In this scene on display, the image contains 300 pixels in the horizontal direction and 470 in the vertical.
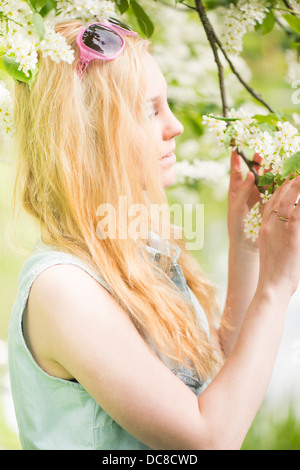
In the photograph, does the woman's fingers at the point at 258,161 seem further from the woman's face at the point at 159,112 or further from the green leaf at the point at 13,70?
the green leaf at the point at 13,70

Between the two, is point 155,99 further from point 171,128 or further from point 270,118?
point 270,118

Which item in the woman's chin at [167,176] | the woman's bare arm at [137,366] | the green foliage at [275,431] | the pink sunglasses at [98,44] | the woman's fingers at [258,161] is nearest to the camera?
the woman's bare arm at [137,366]

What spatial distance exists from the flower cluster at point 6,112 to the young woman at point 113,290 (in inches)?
1.1

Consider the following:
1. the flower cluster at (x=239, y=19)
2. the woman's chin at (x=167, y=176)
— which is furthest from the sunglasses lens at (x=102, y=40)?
the flower cluster at (x=239, y=19)

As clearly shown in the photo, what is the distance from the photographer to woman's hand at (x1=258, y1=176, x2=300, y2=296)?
26.4 inches

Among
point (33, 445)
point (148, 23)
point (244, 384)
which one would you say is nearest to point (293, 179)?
point (244, 384)

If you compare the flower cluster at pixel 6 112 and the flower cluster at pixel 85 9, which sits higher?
the flower cluster at pixel 85 9

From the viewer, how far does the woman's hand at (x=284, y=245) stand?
67 centimetres

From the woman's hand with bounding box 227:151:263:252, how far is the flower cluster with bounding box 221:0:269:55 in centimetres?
22

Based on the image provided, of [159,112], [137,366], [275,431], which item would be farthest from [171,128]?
[275,431]

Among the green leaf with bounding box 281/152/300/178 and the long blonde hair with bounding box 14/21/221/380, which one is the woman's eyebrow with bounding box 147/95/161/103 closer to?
the long blonde hair with bounding box 14/21/221/380

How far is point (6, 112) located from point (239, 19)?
0.49m

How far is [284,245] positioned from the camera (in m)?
0.67

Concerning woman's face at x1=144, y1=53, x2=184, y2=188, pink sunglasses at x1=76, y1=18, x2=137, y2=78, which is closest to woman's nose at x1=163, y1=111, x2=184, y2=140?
woman's face at x1=144, y1=53, x2=184, y2=188
